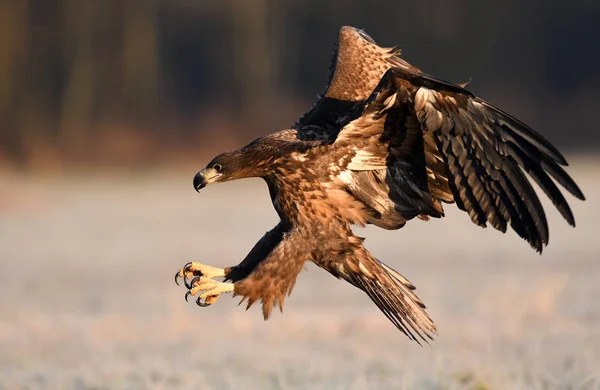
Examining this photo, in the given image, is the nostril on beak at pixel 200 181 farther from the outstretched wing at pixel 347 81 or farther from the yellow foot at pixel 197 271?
the outstretched wing at pixel 347 81

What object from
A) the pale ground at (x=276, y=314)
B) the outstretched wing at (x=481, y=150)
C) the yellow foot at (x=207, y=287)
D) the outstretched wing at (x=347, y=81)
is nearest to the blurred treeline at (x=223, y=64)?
the pale ground at (x=276, y=314)

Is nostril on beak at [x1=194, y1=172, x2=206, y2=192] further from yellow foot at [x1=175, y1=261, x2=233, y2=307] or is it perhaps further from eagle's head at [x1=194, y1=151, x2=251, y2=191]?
yellow foot at [x1=175, y1=261, x2=233, y2=307]

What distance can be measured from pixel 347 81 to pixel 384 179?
2.80ft

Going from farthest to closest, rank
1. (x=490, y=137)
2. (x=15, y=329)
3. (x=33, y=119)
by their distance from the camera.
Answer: (x=33, y=119) → (x=15, y=329) → (x=490, y=137)

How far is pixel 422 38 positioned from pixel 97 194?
19.2 m

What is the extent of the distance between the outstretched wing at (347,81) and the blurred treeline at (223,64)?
20799mm

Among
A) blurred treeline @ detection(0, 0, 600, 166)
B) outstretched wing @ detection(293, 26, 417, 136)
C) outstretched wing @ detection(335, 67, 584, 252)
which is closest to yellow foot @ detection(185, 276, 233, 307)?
outstretched wing @ detection(293, 26, 417, 136)

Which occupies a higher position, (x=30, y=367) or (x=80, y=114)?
(x=80, y=114)

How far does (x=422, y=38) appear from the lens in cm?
4031

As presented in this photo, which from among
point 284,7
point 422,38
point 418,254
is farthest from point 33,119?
point 418,254

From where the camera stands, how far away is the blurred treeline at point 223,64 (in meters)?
31.8

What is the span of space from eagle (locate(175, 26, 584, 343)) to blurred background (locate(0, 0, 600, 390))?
44.5 inches

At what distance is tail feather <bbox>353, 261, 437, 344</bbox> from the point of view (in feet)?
21.6

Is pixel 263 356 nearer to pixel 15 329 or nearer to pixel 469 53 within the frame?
pixel 15 329
